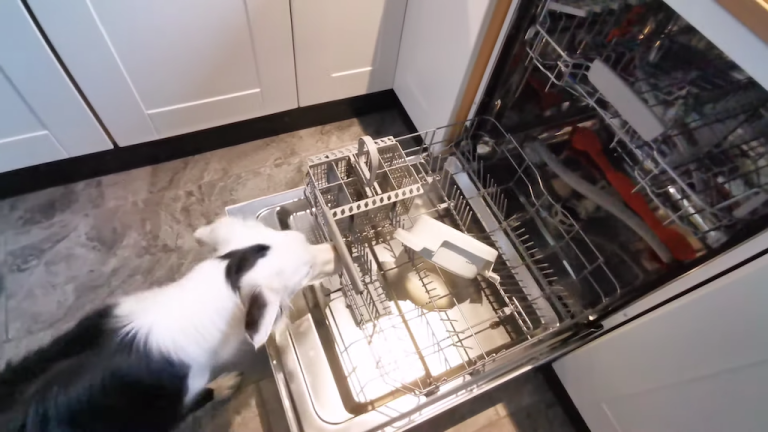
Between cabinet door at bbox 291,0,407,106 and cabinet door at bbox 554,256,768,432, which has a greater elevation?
cabinet door at bbox 291,0,407,106

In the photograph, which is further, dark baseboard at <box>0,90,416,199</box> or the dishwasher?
dark baseboard at <box>0,90,416,199</box>

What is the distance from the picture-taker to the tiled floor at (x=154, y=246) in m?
1.19

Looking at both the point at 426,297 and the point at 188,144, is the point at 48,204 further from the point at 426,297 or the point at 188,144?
the point at 426,297

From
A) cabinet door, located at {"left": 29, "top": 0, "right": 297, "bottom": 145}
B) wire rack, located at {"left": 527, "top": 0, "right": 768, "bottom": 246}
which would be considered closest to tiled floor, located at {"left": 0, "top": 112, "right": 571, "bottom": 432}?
cabinet door, located at {"left": 29, "top": 0, "right": 297, "bottom": 145}

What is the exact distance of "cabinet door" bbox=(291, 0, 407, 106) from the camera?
4.15ft

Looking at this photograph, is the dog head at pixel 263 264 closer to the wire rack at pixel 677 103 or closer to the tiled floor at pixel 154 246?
the tiled floor at pixel 154 246

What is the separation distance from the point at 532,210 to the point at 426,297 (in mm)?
347

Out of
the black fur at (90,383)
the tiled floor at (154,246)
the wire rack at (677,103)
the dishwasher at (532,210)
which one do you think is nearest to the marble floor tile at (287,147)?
the tiled floor at (154,246)

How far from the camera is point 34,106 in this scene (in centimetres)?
119

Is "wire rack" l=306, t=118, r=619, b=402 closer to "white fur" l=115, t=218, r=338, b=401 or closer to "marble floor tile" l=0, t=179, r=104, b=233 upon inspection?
"white fur" l=115, t=218, r=338, b=401

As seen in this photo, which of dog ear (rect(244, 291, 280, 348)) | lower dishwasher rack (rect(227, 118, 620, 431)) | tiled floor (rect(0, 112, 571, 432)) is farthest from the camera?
tiled floor (rect(0, 112, 571, 432))

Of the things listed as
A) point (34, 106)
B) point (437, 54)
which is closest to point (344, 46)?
point (437, 54)

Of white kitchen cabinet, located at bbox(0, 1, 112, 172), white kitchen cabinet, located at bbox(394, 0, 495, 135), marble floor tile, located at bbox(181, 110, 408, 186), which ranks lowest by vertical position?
white kitchen cabinet, located at bbox(394, 0, 495, 135)

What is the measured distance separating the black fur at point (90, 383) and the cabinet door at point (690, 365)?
910 millimetres
